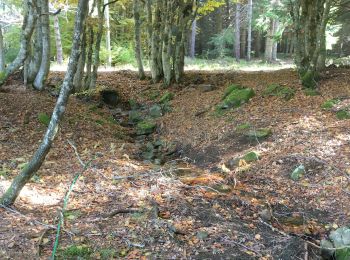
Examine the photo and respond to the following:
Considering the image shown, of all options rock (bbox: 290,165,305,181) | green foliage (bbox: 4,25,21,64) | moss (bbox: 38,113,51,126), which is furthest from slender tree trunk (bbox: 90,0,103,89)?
green foliage (bbox: 4,25,21,64)

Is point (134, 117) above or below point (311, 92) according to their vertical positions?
below

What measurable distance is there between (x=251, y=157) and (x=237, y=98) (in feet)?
10.9

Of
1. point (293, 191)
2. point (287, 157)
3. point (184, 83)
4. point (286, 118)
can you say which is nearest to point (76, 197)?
point (293, 191)

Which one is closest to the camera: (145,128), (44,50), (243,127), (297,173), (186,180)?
(186,180)

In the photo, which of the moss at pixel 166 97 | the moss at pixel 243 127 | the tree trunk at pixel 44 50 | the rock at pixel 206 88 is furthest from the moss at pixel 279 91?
the tree trunk at pixel 44 50

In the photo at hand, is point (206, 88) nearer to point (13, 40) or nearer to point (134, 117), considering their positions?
point (134, 117)

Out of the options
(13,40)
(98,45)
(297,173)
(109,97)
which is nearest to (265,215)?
(297,173)

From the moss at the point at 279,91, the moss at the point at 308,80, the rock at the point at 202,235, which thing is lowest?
the rock at the point at 202,235

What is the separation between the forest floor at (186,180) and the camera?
170 inches

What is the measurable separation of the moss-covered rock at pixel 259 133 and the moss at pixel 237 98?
1.94m

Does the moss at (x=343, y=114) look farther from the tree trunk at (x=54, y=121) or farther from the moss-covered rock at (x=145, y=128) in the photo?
the tree trunk at (x=54, y=121)

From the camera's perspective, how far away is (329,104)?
849 centimetres

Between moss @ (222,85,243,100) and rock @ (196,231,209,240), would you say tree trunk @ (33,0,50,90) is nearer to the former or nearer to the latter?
moss @ (222,85,243,100)

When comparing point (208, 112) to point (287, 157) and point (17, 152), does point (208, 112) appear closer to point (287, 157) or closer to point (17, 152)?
point (287, 157)
